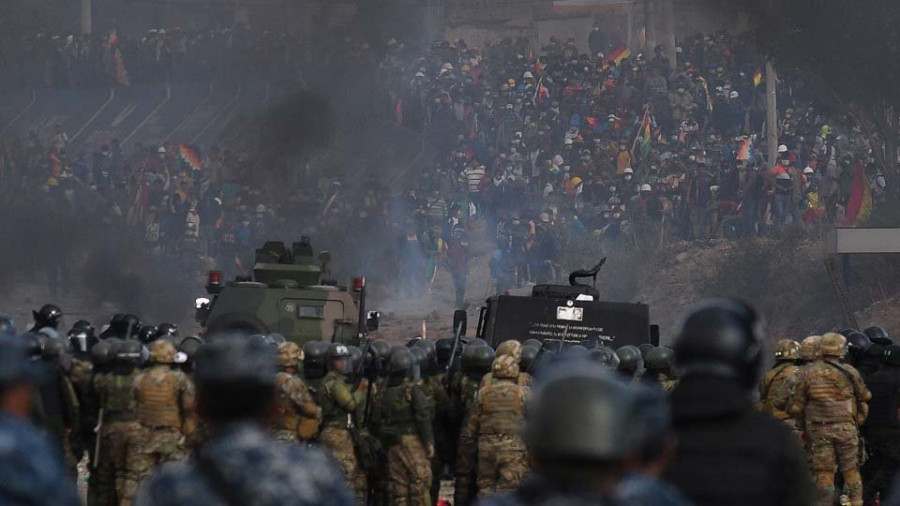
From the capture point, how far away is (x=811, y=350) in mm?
11570

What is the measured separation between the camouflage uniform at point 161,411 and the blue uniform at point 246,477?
6.55 metres

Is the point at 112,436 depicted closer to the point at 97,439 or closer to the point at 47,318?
the point at 97,439

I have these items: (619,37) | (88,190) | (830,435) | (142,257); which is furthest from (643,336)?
(619,37)

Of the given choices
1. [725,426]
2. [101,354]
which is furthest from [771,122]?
[725,426]

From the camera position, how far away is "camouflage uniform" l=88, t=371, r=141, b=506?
36.1 feet

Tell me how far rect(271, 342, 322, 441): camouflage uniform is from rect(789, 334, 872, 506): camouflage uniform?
3.41 m

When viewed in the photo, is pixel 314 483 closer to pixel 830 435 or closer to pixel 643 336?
pixel 830 435

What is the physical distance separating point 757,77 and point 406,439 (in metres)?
23.4

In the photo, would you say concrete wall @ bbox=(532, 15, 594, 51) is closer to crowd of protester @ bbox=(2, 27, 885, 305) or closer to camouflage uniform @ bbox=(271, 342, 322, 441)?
crowd of protester @ bbox=(2, 27, 885, 305)

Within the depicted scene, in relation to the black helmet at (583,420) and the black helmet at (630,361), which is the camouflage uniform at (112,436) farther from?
the black helmet at (583,420)

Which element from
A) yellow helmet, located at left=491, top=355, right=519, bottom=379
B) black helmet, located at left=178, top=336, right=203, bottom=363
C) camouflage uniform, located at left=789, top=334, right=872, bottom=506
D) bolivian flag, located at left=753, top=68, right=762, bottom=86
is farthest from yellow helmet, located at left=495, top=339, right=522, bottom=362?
bolivian flag, located at left=753, top=68, right=762, bottom=86

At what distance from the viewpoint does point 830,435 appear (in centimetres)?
1149

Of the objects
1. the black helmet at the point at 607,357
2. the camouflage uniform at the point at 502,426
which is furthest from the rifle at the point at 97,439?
the black helmet at the point at 607,357

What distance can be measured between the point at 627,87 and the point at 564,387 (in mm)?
31632
